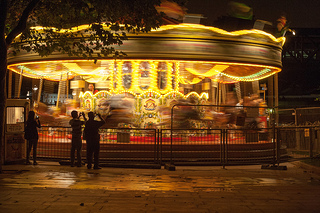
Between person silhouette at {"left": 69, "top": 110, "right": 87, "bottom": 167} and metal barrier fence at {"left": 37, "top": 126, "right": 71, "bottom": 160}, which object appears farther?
metal barrier fence at {"left": 37, "top": 126, "right": 71, "bottom": 160}

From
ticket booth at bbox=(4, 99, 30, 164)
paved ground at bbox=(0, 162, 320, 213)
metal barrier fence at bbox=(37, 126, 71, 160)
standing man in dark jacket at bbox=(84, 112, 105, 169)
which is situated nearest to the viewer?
paved ground at bbox=(0, 162, 320, 213)

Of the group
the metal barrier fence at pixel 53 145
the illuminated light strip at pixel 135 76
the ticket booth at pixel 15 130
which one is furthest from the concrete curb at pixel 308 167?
the ticket booth at pixel 15 130

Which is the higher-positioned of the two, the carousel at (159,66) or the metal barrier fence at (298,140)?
the carousel at (159,66)

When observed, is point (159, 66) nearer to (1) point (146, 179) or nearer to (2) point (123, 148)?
(2) point (123, 148)

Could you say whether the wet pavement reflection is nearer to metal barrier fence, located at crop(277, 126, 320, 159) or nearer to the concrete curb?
the concrete curb

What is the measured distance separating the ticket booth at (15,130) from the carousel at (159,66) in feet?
5.88

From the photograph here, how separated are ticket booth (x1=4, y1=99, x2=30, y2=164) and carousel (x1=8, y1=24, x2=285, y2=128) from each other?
179 cm

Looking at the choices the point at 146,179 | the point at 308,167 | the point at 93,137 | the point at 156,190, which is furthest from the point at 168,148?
the point at 156,190

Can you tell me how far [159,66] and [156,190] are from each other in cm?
728

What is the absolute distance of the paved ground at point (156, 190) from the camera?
19.4 ft

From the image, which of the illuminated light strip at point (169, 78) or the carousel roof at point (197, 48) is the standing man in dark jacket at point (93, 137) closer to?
the carousel roof at point (197, 48)

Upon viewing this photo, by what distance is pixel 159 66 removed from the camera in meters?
14.0

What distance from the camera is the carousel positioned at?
11.9 metres

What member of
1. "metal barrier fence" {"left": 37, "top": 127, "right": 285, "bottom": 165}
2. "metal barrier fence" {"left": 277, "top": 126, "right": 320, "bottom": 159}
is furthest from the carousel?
"metal barrier fence" {"left": 277, "top": 126, "right": 320, "bottom": 159}
